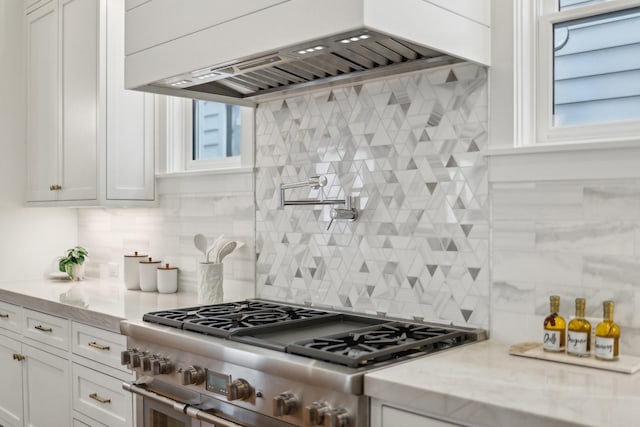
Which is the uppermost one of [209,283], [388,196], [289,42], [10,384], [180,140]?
[289,42]

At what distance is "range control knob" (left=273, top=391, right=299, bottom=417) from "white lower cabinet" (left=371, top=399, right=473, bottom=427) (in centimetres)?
22

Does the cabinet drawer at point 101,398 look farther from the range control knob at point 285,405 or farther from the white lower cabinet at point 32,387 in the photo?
the range control knob at point 285,405

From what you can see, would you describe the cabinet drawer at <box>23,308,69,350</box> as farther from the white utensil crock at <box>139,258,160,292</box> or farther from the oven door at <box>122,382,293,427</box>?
the oven door at <box>122,382,293,427</box>

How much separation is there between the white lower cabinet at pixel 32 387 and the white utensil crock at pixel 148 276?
21.4 inches

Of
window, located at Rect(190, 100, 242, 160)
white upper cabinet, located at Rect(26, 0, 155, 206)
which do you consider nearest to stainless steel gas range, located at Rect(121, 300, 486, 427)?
window, located at Rect(190, 100, 242, 160)

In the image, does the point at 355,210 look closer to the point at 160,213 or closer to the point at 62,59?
the point at 160,213

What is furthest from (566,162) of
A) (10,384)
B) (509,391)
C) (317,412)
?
(10,384)

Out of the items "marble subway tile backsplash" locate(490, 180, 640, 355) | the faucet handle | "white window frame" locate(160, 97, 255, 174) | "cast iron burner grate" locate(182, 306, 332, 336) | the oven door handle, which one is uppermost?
"white window frame" locate(160, 97, 255, 174)

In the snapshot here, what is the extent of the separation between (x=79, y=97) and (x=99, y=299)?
1148 millimetres

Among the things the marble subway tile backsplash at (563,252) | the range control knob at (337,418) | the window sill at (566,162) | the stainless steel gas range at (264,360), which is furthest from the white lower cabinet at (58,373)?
the window sill at (566,162)

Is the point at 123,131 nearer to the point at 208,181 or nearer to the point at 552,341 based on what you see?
the point at 208,181

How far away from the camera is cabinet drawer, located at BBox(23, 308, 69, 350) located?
2.88 metres

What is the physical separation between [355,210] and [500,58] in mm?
747

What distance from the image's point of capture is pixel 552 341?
171 centimetres
